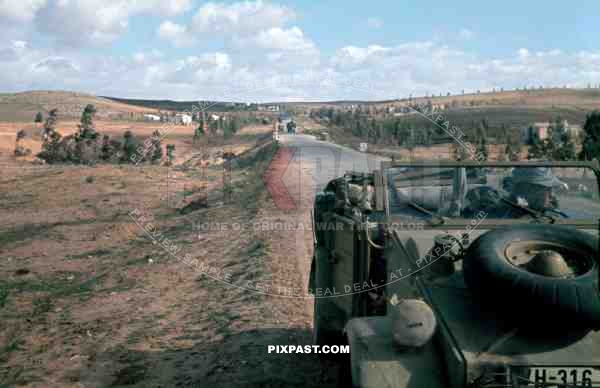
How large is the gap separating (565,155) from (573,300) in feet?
61.5

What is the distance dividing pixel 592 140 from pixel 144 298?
571 inches

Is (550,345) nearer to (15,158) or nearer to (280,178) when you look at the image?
(280,178)

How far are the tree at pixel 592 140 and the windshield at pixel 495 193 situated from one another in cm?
1308

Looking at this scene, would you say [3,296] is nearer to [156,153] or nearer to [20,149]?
[156,153]

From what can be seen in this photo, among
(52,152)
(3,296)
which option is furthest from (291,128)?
(3,296)

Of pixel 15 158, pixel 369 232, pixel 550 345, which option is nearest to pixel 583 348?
pixel 550 345

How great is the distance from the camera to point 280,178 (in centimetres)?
2319

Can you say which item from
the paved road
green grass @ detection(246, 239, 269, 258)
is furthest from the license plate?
the paved road

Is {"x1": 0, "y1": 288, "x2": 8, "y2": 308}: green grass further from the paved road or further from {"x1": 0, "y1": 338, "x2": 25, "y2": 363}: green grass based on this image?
the paved road

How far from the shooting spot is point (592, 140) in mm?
19312

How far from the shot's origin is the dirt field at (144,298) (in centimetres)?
630

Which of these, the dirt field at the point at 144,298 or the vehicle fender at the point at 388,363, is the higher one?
the vehicle fender at the point at 388,363

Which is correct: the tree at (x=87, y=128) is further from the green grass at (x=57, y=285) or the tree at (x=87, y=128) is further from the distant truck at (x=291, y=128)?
the green grass at (x=57, y=285)

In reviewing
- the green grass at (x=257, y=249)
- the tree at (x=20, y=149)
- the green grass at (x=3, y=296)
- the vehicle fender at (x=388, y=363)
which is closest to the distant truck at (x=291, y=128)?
the green grass at (x=257, y=249)
